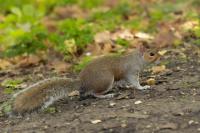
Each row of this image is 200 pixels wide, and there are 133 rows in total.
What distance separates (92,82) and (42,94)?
503mm

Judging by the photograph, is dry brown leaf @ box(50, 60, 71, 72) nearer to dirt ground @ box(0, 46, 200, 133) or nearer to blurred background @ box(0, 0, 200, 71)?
blurred background @ box(0, 0, 200, 71)

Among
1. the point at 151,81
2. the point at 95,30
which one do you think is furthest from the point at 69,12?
the point at 151,81

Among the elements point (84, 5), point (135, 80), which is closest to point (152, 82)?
point (135, 80)

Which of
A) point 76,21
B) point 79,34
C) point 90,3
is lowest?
point 79,34

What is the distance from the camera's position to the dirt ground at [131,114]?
184 inches

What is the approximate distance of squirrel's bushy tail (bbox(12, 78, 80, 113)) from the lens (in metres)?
5.20

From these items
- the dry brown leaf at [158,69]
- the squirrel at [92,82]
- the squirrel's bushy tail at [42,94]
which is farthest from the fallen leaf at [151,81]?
the squirrel's bushy tail at [42,94]

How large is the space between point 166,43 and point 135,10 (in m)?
2.27

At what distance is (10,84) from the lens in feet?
21.6

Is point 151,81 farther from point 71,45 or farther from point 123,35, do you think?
point 123,35

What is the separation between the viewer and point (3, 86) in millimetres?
6590

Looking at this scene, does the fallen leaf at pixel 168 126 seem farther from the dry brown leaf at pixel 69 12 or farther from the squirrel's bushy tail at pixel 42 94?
the dry brown leaf at pixel 69 12

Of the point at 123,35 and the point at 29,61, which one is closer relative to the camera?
the point at 29,61

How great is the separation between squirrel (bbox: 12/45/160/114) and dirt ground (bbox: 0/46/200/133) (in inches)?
3.8
